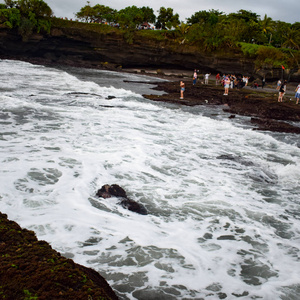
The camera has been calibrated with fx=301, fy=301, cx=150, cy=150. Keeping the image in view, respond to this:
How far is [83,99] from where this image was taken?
1600 centimetres

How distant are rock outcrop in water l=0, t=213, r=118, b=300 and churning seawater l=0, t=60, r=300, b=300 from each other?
1039mm

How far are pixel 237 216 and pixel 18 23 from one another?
133 feet

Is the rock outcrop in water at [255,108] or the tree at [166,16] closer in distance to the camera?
the rock outcrop in water at [255,108]

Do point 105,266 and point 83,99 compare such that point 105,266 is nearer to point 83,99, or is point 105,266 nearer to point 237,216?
point 237,216

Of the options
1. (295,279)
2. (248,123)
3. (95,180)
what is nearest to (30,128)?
(95,180)

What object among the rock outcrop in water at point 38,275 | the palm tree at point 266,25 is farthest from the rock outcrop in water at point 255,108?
the palm tree at point 266,25

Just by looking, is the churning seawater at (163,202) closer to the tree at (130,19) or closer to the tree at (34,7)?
the tree at (34,7)

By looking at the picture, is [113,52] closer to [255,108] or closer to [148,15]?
[148,15]

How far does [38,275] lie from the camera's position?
2127 mm

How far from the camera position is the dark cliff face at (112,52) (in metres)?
39.2

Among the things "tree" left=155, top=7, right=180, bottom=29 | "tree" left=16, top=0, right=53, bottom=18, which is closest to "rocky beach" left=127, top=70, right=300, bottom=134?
"tree" left=16, top=0, right=53, bottom=18

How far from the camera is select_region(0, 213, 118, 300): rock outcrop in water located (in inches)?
78.5

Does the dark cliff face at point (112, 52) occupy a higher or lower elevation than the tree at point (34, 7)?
lower

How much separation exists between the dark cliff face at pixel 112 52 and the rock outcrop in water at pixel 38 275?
39813mm
